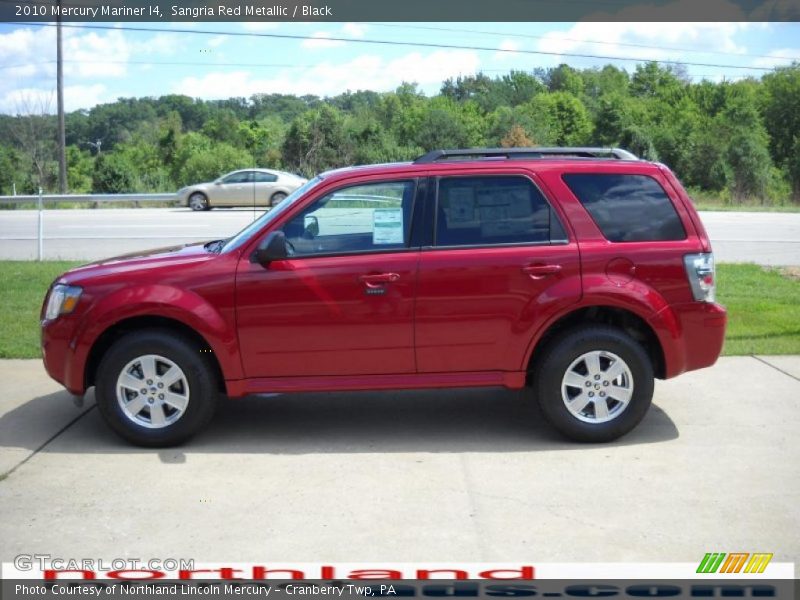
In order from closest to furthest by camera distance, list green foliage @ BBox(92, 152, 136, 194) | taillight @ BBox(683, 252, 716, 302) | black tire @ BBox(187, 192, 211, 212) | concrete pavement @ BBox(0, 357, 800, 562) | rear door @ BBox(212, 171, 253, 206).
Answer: concrete pavement @ BBox(0, 357, 800, 562), taillight @ BBox(683, 252, 716, 302), rear door @ BBox(212, 171, 253, 206), black tire @ BBox(187, 192, 211, 212), green foliage @ BBox(92, 152, 136, 194)

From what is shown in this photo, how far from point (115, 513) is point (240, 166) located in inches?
1809

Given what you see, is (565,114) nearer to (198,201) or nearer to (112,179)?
(112,179)

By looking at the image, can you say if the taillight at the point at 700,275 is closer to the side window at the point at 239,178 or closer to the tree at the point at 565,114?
the side window at the point at 239,178

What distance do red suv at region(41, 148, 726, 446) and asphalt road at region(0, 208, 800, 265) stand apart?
10.1m

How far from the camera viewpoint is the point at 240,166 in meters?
49.8

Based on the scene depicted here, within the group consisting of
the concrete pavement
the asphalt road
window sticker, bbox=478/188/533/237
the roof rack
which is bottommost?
the concrete pavement

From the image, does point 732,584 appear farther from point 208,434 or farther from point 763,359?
point 763,359

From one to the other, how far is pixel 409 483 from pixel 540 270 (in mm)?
1594

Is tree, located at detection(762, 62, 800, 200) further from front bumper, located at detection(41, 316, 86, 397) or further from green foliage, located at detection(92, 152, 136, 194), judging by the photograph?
front bumper, located at detection(41, 316, 86, 397)

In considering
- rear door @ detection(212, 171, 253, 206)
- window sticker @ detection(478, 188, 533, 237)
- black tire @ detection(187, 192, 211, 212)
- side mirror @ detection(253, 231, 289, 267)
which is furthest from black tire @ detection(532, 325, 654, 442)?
black tire @ detection(187, 192, 211, 212)

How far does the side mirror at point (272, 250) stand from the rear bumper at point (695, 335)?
2.51 metres

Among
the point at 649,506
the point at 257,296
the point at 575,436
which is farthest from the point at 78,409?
the point at 649,506

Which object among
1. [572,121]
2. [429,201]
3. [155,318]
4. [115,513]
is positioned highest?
[572,121]

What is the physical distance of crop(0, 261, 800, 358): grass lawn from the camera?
29.5ft
